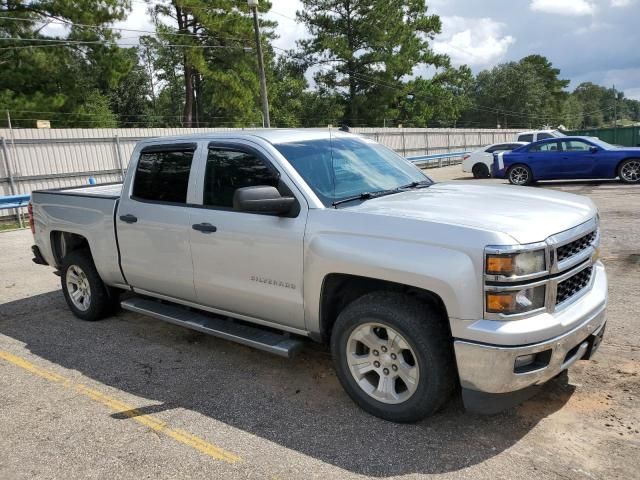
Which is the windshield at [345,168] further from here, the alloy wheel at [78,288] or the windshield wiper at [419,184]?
the alloy wheel at [78,288]

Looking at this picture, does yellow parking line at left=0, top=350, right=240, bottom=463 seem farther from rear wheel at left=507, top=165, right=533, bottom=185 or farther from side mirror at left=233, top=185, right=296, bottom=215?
rear wheel at left=507, top=165, right=533, bottom=185

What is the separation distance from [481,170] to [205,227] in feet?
57.6

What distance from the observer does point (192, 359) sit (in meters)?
4.64

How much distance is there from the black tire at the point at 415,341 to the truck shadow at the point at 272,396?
126mm

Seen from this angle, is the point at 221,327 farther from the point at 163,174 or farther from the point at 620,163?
the point at 620,163

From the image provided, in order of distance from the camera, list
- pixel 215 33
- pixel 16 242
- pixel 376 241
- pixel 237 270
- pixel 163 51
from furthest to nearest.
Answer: pixel 163 51
pixel 215 33
pixel 16 242
pixel 237 270
pixel 376 241

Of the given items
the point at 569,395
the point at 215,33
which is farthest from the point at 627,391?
the point at 215,33

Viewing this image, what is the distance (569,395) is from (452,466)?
1.23 metres

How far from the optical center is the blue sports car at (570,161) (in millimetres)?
14914

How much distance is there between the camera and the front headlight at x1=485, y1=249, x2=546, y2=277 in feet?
9.48

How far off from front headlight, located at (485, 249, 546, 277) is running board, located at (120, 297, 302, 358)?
5.10ft

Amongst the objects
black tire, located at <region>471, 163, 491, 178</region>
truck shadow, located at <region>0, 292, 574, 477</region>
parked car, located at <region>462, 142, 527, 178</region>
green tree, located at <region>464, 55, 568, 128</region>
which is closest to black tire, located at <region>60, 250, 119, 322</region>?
truck shadow, located at <region>0, 292, 574, 477</region>

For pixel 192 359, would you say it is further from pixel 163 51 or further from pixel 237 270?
pixel 163 51

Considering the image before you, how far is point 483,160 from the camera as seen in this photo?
784 inches
